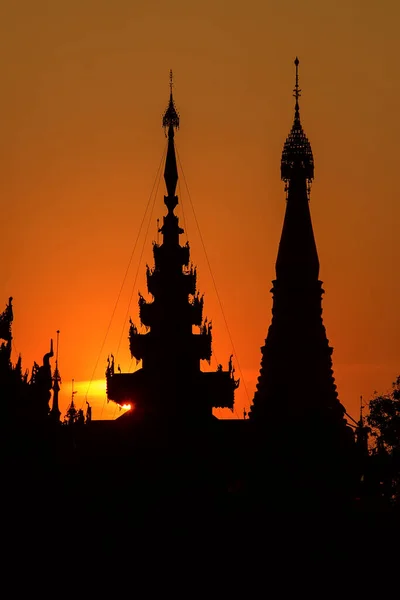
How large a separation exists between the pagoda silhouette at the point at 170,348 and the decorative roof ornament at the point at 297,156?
82.5 ft

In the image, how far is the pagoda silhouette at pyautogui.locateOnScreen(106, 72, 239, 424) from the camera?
14089 cm

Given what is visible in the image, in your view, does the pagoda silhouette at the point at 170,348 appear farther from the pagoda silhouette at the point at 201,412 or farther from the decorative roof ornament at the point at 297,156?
the decorative roof ornament at the point at 297,156

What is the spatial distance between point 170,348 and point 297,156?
114ft

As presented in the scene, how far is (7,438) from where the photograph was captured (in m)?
85.2

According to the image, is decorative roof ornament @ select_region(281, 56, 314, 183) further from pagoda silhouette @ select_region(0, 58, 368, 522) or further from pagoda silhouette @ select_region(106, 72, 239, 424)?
pagoda silhouette @ select_region(106, 72, 239, 424)

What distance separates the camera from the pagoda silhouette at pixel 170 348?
140887mm

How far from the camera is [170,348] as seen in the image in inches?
5630

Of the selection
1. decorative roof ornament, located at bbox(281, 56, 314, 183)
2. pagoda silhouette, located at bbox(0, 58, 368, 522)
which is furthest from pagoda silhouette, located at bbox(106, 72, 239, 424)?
decorative roof ornament, located at bbox(281, 56, 314, 183)

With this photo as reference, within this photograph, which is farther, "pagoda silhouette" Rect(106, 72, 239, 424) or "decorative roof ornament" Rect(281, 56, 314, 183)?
"decorative roof ornament" Rect(281, 56, 314, 183)

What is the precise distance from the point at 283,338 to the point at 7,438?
269ft

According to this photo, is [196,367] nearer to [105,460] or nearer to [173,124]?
[173,124]

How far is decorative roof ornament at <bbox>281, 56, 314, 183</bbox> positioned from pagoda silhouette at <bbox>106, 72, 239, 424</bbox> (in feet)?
82.5

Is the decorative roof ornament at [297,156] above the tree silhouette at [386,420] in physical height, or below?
above

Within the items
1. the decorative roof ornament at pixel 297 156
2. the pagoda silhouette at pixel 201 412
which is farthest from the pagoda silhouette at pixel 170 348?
the decorative roof ornament at pixel 297 156
